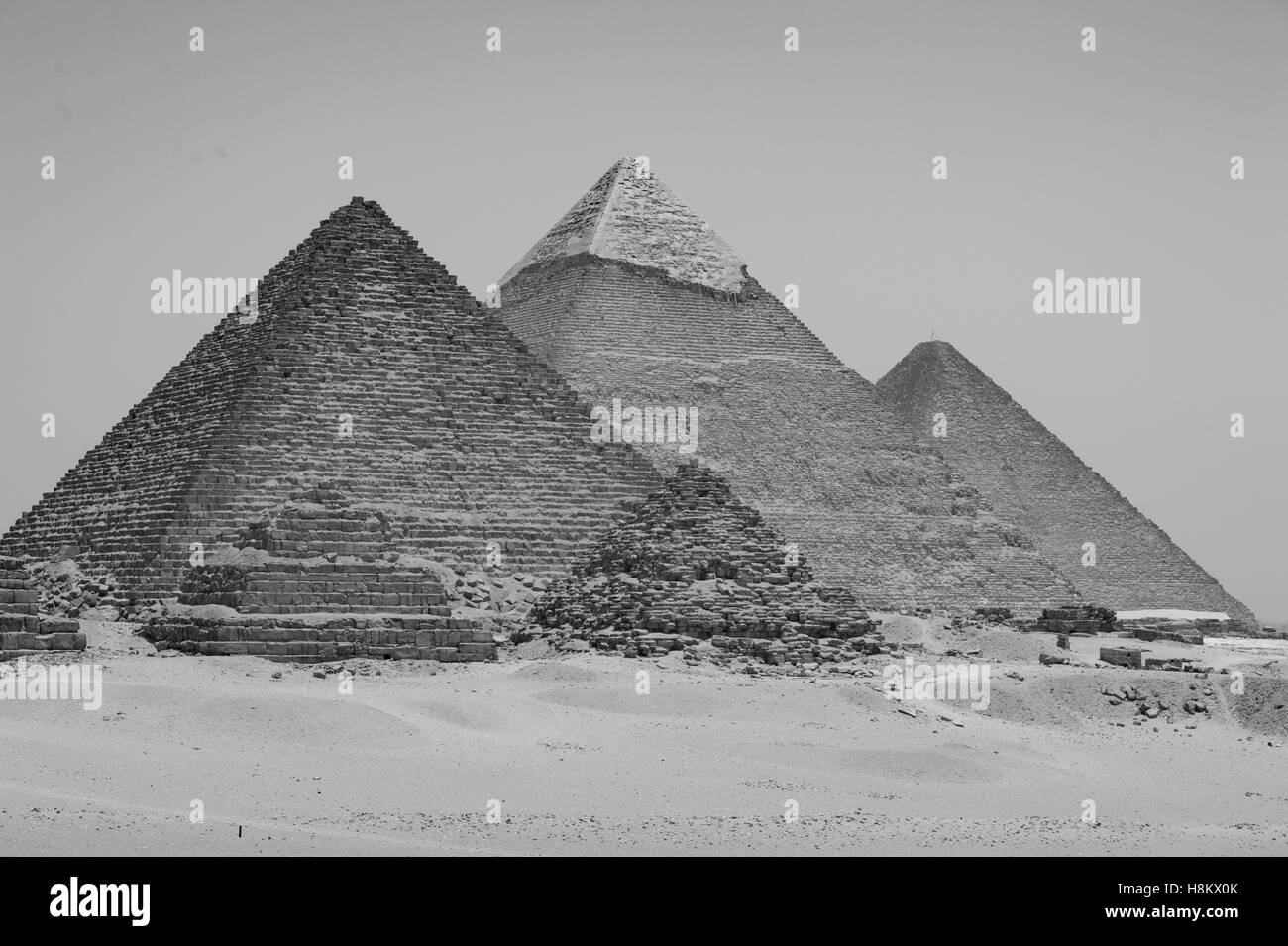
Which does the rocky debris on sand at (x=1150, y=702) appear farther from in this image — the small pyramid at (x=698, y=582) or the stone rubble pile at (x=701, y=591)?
the small pyramid at (x=698, y=582)

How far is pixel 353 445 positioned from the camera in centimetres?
3925

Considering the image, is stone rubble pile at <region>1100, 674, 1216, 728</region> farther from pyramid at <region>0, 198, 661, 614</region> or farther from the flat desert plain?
pyramid at <region>0, 198, 661, 614</region>

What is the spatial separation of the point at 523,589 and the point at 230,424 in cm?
563

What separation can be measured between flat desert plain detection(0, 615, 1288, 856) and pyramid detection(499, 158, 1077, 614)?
2412cm

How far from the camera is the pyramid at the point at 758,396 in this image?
182 feet

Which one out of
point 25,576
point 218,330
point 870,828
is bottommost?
point 870,828

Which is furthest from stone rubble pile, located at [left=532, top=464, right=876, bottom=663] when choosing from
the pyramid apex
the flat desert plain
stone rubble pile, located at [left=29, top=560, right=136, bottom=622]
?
the pyramid apex

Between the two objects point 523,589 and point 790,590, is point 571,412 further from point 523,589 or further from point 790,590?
point 790,590

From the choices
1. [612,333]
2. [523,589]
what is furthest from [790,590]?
[612,333]

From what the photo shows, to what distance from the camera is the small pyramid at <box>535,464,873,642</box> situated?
31.5 metres

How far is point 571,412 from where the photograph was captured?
41.6m

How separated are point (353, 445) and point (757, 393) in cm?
1928

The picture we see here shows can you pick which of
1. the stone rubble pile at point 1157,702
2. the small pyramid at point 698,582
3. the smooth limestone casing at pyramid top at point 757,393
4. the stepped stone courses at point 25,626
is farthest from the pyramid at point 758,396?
the stepped stone courses at point 25,626

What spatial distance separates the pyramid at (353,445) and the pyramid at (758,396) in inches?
465
